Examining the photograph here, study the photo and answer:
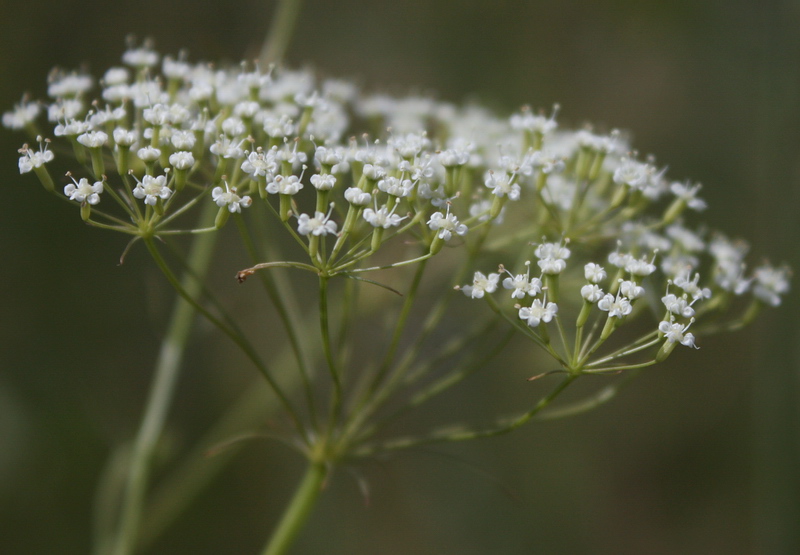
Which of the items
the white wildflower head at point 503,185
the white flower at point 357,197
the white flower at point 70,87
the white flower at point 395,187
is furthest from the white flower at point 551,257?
the white flower at point 70,87

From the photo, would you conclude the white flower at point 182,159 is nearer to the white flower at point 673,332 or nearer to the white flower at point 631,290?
the white flower at point 631,290

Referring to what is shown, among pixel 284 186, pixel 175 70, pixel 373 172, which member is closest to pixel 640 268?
pixel 373 172

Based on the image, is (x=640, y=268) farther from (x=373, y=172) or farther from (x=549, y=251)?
(x=373, y=172)

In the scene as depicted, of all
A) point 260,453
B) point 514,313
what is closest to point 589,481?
point 260,453

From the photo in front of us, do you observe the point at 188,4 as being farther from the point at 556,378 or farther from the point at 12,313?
the point at 556,378

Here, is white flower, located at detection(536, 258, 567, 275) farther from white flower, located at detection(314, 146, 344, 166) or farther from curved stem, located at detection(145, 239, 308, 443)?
curved stem, located at detection(145, 239, 308, 443)

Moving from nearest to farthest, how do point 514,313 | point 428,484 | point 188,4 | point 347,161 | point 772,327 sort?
→ point 347,161, point 514,313, point 772,327, point 188,4, point 428,484
